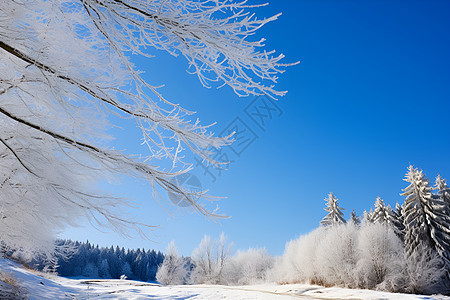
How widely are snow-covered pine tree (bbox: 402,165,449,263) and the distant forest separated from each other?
7550 centimetres

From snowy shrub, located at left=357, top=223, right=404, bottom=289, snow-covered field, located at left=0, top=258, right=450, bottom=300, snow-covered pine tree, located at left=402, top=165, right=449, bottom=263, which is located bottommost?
snow-covered field, located at left=0, top=258, right=450, bottom=300

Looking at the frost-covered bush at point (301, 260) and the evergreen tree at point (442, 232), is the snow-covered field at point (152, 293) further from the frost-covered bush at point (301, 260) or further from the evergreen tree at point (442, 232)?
the evergreen tree at point (442, 232)

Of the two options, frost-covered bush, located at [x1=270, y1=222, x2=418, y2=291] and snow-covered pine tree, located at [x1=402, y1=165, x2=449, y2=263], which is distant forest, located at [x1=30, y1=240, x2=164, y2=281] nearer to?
frost-covered bush, located at [x1=270, y1=222, x2=418, y2=291]

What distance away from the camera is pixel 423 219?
25031 millimetres

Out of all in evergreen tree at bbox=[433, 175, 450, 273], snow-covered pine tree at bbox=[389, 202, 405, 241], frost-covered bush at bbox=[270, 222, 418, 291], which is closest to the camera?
frost-covered bush at bbox=[270, 222, 418, 291]

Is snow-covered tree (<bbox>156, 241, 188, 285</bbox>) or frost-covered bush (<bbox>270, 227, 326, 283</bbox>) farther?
snow-covered tree (<bbox>156, 241, 188, 285</bbox>)

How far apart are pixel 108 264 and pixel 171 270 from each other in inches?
1762

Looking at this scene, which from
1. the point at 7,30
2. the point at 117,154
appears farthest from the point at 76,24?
the point at 117,154

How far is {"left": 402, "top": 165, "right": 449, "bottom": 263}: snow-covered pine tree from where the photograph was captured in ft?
80.2

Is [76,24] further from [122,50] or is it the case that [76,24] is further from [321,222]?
[321,222]

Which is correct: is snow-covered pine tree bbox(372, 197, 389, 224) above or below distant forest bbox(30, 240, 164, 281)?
above

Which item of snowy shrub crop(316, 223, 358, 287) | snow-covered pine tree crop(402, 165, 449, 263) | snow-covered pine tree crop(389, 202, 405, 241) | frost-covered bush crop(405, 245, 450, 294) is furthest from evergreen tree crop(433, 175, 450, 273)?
snowy shrub crop(316, 223, 358, 287)

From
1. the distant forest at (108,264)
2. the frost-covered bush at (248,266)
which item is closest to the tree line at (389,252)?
the frost-covered bush at (248,266)

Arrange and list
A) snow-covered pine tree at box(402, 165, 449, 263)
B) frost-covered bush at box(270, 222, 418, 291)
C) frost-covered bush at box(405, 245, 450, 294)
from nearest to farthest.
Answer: frost-covered bush at box(405, 245, 450, 294), frost-covered bush at box(270, 222, 418, 291), snow-covered pine tree at box(402, 165, 449, 263)
